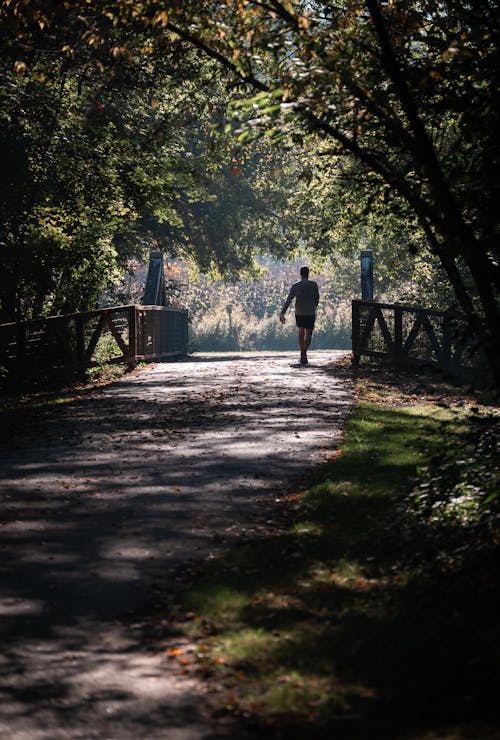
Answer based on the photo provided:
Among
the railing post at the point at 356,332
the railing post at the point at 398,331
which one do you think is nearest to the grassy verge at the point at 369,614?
the railing post at the point at 398,331

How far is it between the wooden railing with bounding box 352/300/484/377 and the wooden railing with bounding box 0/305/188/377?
4989mm

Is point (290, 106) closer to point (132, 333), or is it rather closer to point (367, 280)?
point (132, 333)

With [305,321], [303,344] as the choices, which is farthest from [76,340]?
[303,344]

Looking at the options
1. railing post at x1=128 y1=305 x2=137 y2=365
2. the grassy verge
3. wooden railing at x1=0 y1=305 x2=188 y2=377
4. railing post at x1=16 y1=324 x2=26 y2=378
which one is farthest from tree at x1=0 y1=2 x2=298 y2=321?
the grassy verge

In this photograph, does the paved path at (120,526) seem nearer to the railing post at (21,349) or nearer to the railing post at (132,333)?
the railing post at (21,349)

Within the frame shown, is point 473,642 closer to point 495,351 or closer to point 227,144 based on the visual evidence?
point 495,351

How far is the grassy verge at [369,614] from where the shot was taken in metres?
4.66

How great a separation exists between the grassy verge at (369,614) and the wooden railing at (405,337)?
40.8 ft

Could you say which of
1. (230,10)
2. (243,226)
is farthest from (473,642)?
(243,226)

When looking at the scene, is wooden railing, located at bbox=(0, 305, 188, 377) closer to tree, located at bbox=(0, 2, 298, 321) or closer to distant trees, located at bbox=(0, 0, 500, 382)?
tree, located at bbox=(0, 2, 298, 321)

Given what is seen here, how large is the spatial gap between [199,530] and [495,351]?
272cm

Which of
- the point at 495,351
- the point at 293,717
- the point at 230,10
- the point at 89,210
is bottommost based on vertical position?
the point at 293,717

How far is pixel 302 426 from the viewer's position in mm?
13758

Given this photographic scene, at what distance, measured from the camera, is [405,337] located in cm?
2236
